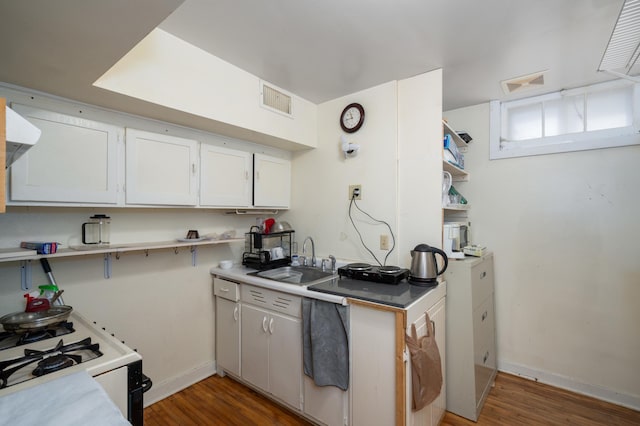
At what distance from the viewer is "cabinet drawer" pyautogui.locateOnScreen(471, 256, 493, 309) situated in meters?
1.98

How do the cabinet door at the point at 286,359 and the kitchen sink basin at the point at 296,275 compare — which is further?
the kitchen sink basin at the point at 296,275

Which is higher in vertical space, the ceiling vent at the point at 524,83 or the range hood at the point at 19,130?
the ceiling vent at the point at 524,83

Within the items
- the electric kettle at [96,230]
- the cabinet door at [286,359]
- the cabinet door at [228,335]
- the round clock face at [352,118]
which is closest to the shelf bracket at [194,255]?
the cabinet door at [228,335]

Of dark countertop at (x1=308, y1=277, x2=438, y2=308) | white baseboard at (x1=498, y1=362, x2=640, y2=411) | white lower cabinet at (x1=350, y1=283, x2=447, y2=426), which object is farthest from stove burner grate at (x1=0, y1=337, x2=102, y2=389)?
white baseboard at (x1=498, y1=362, x2=640, y2=411)

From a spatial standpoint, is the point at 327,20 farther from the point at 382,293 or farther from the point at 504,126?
the point at 504,126

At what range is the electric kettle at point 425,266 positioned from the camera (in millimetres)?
1847

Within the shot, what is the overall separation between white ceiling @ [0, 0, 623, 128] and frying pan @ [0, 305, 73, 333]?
1148 mm

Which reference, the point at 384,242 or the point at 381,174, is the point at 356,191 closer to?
the point at 381,174

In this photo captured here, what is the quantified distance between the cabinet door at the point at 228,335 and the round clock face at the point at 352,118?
176cm

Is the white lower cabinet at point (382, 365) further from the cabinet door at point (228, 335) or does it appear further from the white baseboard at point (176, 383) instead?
the white baseboard at point (176, 383)

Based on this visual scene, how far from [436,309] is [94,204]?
2.21 metres

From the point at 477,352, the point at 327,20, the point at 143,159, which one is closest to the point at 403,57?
the point at 327,20

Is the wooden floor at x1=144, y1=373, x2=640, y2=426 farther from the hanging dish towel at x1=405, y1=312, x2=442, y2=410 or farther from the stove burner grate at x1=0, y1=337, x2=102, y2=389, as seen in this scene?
the stove burner grate at x1=0, y1=337, x2=102, y2=389

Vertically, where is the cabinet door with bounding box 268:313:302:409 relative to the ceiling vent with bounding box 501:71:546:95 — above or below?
below
